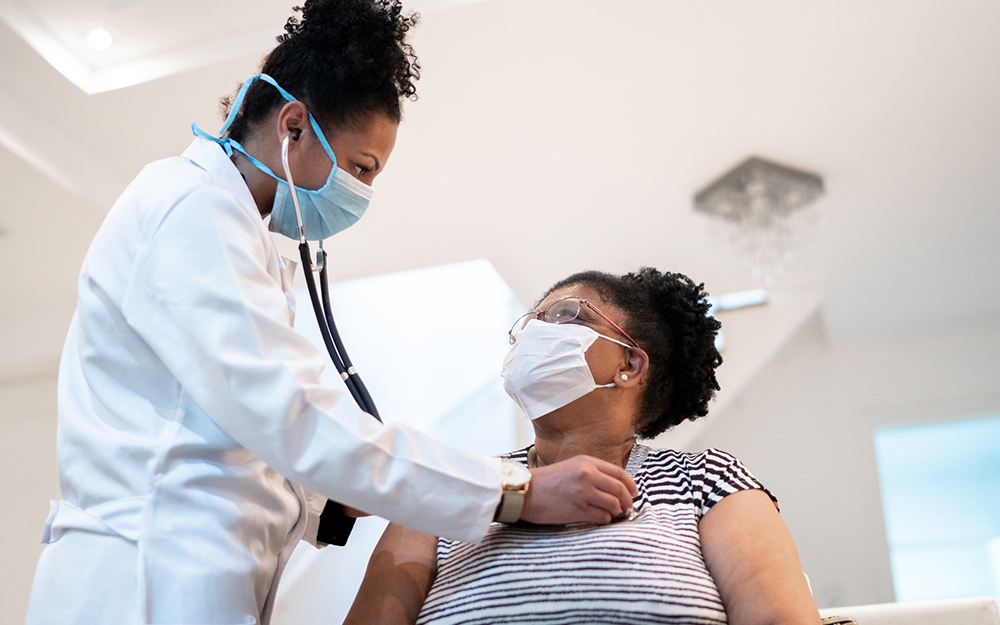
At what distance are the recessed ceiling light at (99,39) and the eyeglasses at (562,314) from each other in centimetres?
204

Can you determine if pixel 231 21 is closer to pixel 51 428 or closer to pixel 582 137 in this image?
pixel 582 137

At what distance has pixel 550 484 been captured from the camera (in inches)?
44.4

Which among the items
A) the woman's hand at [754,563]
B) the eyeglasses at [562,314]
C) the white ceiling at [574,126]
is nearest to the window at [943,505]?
the white ceiling at [574,126]

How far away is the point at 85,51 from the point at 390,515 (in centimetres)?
258

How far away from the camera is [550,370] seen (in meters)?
1.55

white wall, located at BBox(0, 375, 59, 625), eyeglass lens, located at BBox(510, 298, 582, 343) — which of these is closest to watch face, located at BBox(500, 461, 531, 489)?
eyeglass lens, located at BBox(510, 298, 582, 343)

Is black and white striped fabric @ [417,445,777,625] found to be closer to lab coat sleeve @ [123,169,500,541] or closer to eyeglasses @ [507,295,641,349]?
lab coat sleeve @ [123,169,500,541]

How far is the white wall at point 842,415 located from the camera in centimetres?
515

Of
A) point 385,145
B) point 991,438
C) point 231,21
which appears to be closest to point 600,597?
point 385,145

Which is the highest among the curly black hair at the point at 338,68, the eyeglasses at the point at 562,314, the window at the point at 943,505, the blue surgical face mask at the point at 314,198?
the curly black hair at the point at 338,68

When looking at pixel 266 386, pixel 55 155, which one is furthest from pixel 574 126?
pixel 266 386

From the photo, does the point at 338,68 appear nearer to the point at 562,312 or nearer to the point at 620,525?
the point at 562,312

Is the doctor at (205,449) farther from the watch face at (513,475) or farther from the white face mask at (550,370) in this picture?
the white face mask at (550,370)

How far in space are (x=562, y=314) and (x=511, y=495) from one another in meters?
0.59
